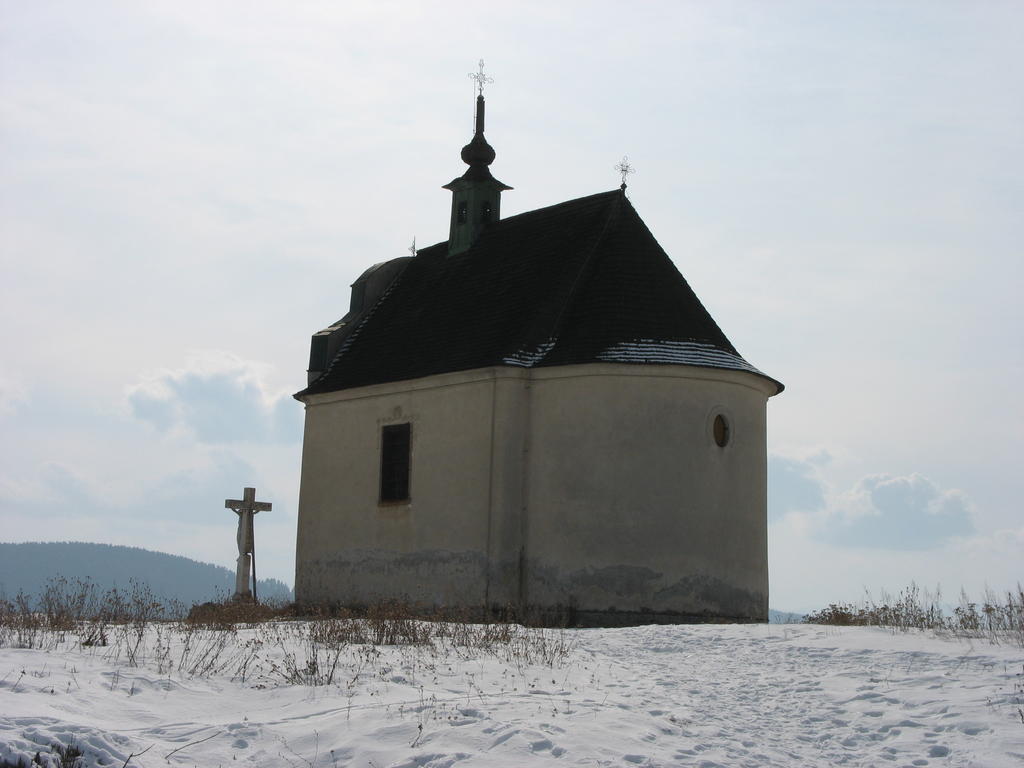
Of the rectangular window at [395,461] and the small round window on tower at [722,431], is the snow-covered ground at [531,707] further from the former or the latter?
the rectangular window at [395,461]

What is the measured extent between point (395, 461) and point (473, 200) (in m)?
6.77

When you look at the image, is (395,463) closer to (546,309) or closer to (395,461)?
(395,461)

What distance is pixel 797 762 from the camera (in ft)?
29.5

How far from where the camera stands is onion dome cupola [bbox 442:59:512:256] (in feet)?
85.2

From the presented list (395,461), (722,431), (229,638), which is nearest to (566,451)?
(722,431)

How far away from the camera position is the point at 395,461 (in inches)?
892

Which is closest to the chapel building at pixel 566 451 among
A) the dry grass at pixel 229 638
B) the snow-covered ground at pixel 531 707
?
the dry grass at pixel 229 638

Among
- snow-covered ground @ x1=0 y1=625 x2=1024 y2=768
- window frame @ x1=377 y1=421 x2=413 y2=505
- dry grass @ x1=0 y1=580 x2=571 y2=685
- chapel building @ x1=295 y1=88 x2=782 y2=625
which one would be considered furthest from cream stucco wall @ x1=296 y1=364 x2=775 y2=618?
snow-covered ground @ x1=0 y1=625 x2=1024 y2=768

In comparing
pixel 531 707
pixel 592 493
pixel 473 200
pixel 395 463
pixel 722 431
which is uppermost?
pixel 473 200

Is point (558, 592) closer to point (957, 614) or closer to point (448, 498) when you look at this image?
point (448, 498)

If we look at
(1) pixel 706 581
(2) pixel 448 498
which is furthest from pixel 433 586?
(1) pixel 706 581

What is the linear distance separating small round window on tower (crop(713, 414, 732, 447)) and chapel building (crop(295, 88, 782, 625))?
28 millimetres

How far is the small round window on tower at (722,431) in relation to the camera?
20.5 metres

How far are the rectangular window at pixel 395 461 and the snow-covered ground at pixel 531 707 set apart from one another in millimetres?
8990
